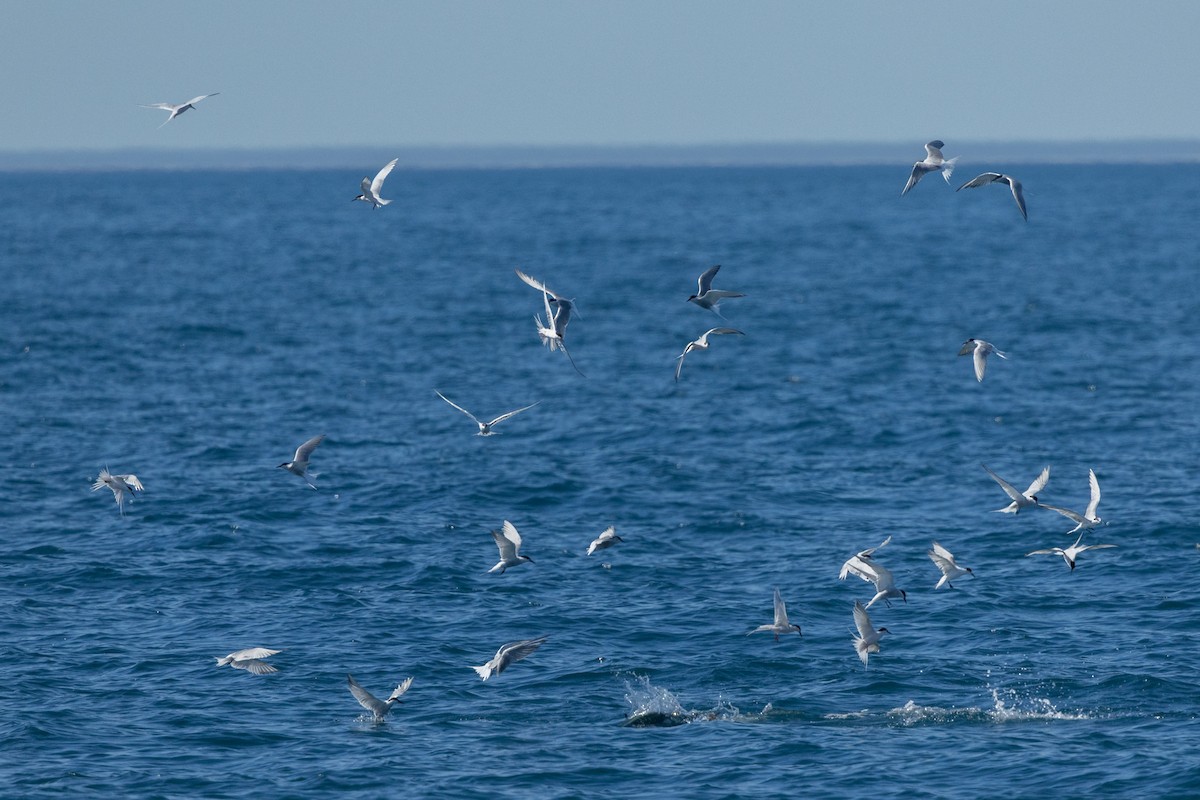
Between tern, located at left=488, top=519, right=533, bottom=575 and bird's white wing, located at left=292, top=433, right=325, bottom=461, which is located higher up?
bird's white wing, located at left=292, top=433, right=325, bottom=461

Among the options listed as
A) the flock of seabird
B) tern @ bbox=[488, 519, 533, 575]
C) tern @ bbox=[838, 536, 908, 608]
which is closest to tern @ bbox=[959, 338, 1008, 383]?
the flock of seabird

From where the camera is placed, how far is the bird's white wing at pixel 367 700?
27.6 m

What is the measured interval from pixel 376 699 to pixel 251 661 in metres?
3.34

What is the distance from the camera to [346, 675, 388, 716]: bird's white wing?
90.6ft

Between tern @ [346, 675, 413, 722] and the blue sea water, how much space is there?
0.32 m

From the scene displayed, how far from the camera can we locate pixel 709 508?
4488 cm

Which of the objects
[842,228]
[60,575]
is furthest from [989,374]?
[842,228]

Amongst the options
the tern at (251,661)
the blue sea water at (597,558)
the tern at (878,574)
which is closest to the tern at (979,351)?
the tern at (878,574)

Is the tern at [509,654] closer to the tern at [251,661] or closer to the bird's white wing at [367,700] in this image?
the bird's white wing at [367,700]

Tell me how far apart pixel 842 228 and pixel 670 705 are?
154329 mm

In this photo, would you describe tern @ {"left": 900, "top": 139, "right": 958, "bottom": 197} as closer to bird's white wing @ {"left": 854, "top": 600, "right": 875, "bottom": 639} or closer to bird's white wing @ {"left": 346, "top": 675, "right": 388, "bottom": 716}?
bird's white wing @ {"left": 854, "top": 600, "right": 875, "bottom": 639}

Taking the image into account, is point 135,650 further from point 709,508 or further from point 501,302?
point 501,302

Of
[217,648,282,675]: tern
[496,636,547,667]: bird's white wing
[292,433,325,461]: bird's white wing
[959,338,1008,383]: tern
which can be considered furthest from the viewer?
[292,433,325,461]: bird's white wing

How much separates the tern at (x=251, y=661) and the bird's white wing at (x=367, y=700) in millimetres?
2067
